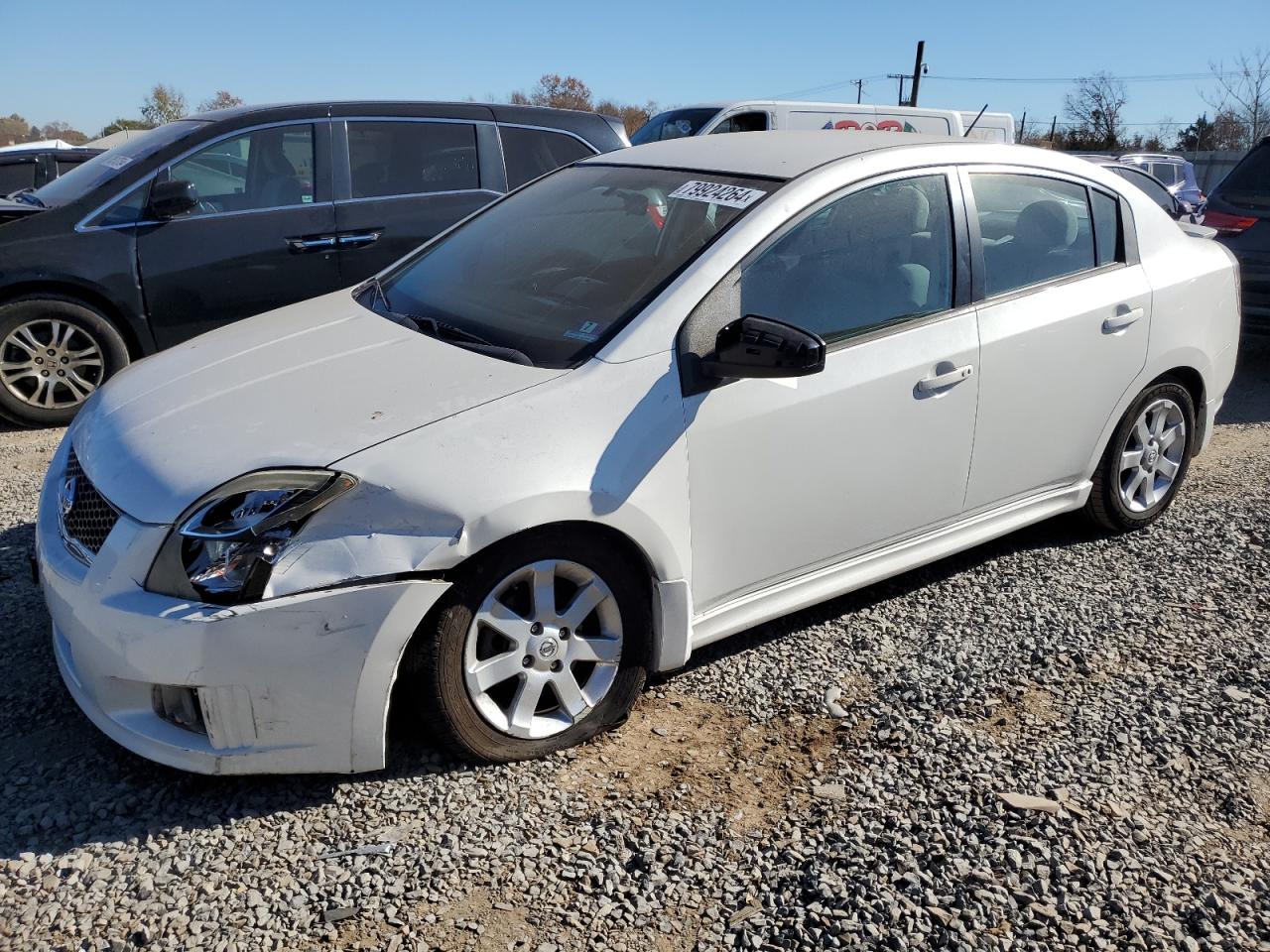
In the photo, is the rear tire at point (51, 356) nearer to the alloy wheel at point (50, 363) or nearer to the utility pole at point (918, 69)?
the alloy wheel at point (50, 363)

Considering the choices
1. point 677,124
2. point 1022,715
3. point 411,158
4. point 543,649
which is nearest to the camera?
point 543,649

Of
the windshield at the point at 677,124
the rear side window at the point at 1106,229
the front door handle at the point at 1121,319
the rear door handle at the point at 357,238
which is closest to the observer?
the front door handle at the point at 1121,319

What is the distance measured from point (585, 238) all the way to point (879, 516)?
1.40 metres

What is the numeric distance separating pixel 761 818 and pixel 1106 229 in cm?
288

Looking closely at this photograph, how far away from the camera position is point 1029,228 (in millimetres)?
4031

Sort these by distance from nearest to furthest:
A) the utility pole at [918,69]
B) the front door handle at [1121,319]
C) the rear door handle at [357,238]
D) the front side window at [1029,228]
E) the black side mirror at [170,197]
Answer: the front side window at [1029,228] < the front door handle at [1121,319] < the black side mirror at [170,197] < the rear door handle at [357,238] < the utility pole at [918,69]

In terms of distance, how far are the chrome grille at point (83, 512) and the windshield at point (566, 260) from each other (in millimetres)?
1105

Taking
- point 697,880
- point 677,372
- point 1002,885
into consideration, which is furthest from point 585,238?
point 1002,885

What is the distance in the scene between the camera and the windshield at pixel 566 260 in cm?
322

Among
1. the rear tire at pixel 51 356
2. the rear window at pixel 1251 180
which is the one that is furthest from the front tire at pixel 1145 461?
the rear tire at pixel 51 356

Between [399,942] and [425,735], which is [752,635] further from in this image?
A: [399,942]

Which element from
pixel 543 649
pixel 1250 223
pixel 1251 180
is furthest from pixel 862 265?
pixel 1251 180

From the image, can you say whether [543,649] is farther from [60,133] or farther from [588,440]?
[60,133]

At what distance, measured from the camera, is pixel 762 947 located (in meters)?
2.39
